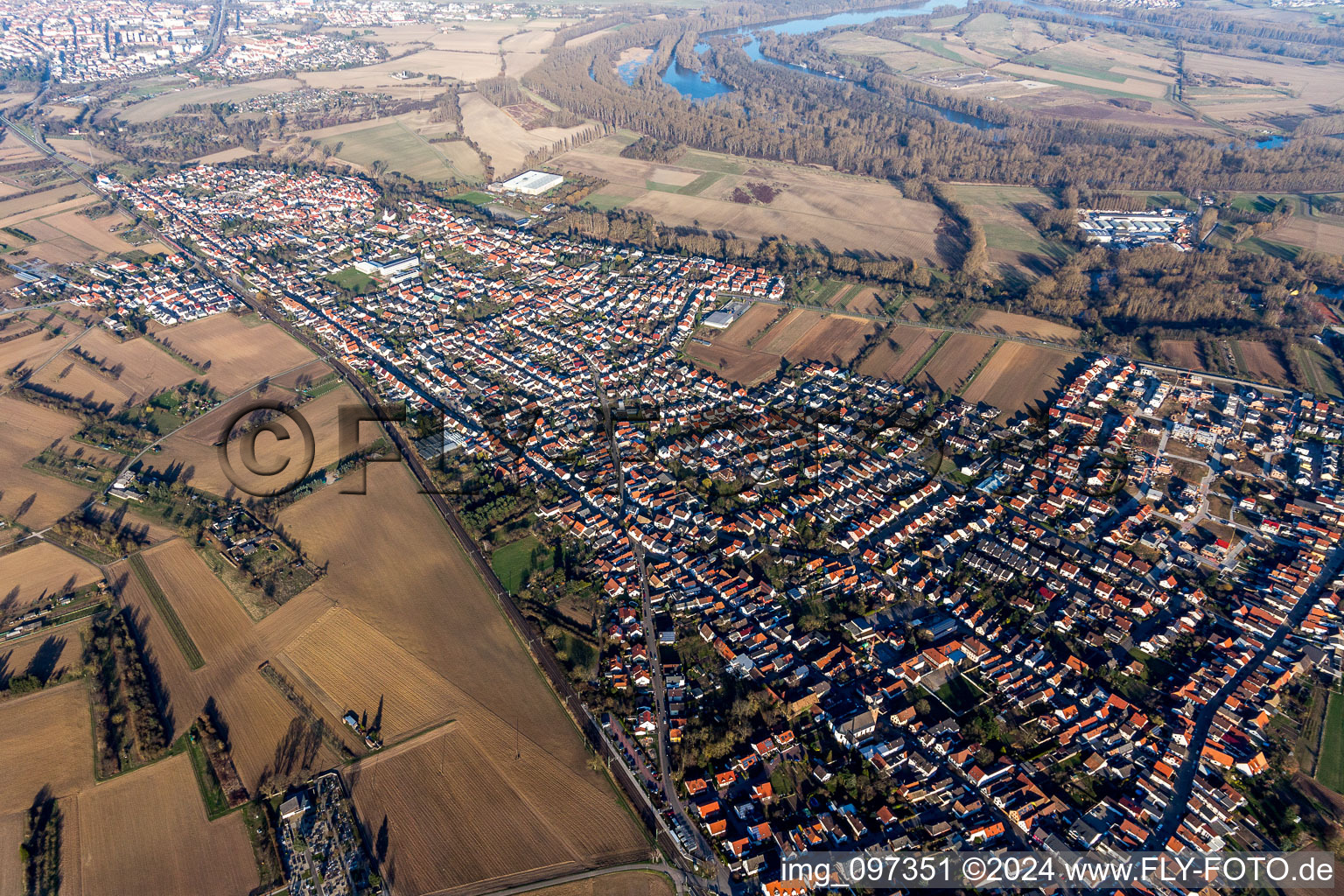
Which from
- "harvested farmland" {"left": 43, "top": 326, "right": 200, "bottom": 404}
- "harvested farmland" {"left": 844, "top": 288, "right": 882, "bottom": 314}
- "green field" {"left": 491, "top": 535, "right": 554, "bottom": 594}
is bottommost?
"green field" {"left": 491, "top": 535, "right": 554, "bottom": 594}

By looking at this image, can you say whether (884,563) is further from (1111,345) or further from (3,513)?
(3,513)

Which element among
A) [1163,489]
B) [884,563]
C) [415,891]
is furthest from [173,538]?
[1163,489]

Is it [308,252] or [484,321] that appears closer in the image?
[484,321]

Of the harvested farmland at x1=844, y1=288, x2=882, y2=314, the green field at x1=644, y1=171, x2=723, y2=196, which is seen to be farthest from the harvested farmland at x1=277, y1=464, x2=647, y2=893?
the green field at x1=644, y1=171, x2=723, y2=196

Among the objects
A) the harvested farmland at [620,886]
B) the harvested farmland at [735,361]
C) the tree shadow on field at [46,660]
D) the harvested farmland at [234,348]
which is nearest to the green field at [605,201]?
the harvested farmland at [735,361]

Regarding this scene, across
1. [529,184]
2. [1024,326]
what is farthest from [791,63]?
[1024,326]

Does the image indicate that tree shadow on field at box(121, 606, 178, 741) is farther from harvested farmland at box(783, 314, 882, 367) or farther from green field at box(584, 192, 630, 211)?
green field at box(584, 192, 630, 211)

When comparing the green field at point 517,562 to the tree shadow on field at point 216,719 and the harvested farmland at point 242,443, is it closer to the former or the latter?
the tree shadow on field at point 216,719
